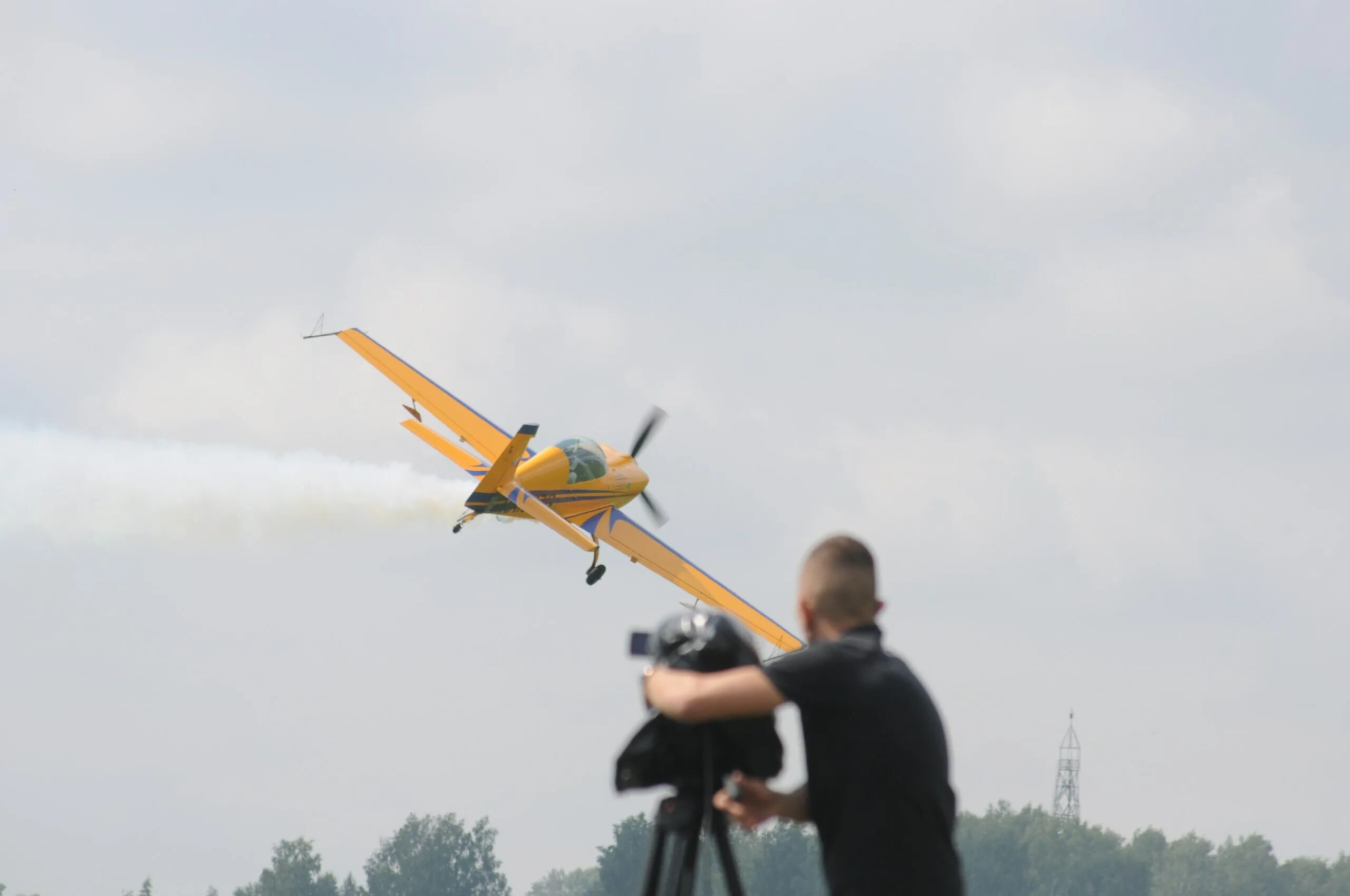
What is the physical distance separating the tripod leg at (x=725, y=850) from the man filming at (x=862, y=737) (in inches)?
12.7

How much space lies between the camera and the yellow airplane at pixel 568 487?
4400 cm

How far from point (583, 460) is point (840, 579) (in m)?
41.5

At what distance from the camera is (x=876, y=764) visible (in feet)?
18.9

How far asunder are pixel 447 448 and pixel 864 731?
42476 millimetres

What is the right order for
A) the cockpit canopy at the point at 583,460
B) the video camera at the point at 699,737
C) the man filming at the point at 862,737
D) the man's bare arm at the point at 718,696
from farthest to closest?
the cockpit canopy at the point at 583,460 < the video camera at the point at 699,737 < the man filming at the point at 862,737 < the man's bare arm at the point at 718,696

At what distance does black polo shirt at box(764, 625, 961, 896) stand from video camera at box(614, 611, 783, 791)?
7.0 inches

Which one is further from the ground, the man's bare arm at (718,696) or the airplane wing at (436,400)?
the airplane wing at (436,400)

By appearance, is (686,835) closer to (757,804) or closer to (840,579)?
(757,804)

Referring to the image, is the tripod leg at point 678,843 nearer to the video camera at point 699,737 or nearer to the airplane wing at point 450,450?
the video camera at point 699,737

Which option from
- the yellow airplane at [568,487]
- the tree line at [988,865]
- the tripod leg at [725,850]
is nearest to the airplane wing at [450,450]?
the yellow airplane at [568,487]

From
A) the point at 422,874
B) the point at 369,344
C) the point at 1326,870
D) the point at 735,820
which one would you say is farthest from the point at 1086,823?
the point at 735,820

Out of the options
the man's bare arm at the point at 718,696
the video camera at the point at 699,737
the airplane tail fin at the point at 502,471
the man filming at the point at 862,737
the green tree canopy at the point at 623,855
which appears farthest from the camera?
the green tree canopy at the point at 623,855

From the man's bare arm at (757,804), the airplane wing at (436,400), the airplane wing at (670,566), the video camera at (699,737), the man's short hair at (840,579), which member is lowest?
the man's bare arm at (757,804)

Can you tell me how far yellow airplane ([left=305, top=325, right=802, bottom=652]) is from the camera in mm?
44000
